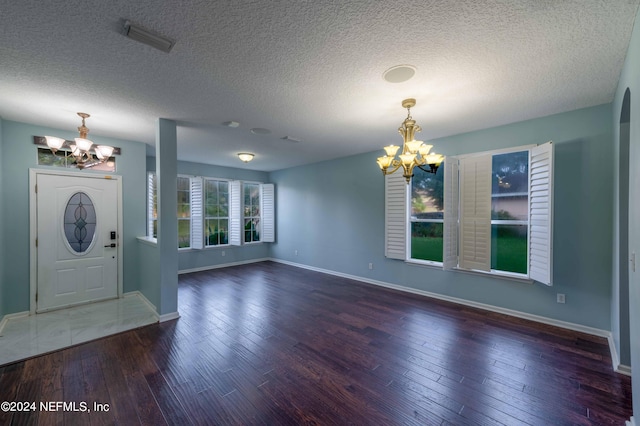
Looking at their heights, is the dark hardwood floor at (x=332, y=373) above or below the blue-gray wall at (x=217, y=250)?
below

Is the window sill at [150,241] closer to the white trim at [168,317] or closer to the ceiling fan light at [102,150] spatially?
the white trim at [168,317]

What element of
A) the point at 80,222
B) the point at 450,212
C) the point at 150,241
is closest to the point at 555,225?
the point at 450,212

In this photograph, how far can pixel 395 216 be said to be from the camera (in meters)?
4.70

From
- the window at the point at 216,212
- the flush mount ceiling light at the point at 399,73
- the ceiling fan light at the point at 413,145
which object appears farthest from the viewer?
the window at the point at 216,212

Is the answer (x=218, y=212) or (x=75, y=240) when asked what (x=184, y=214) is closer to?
(x=218, y=212)

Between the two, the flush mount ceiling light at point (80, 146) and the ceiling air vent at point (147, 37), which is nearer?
the ceiling air vent at point (147, 37)

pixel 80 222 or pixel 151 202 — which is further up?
pixel 151 202

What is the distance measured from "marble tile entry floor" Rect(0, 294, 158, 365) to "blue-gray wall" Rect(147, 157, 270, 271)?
2.10m

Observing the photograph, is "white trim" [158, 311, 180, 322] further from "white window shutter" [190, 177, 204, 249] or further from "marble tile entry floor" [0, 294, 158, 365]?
"white window shutter" [190, 177, 204, 249]

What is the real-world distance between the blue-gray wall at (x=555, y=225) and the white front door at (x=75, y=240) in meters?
4.18

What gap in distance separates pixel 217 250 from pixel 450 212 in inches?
215

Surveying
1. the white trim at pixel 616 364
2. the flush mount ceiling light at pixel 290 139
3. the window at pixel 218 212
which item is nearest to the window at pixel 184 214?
the window at pixel 218 212

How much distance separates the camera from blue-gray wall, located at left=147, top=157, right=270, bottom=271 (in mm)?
6090

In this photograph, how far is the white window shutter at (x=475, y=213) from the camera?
11.9 feet
